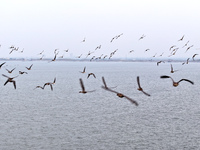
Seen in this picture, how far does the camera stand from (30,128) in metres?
68.6

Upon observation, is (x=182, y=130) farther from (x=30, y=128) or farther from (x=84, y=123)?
(x=30, y=128)

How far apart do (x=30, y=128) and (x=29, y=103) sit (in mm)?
37917

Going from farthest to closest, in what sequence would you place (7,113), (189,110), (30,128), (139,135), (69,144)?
1. (189,110)
2. (7,113)
3. (30,128)
4. (139,135)
5. (69,144)

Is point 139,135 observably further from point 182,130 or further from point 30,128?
point 30,128

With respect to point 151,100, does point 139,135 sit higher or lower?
lower

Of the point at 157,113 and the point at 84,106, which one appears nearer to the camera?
the point at 157,113

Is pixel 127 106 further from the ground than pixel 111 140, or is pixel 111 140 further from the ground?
pixel 127 106

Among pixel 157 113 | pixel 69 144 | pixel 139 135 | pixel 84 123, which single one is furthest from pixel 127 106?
pixel 69 144

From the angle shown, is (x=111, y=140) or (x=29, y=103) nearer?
(x=111, y=140)

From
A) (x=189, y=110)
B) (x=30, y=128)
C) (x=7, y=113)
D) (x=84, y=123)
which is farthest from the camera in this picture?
(x=189, y=110)

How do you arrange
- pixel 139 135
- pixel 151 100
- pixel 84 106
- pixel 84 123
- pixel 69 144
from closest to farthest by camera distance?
pixel 69 144 → pixel 139 135 → pixel 84 123 → pixel 84 106 → pixel 151 100

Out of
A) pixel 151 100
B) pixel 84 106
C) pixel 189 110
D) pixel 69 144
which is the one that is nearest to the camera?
pixel 69 144

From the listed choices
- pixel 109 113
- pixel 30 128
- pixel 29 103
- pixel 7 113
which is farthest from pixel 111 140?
pixel 29 103

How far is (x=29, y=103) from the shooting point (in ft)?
346
